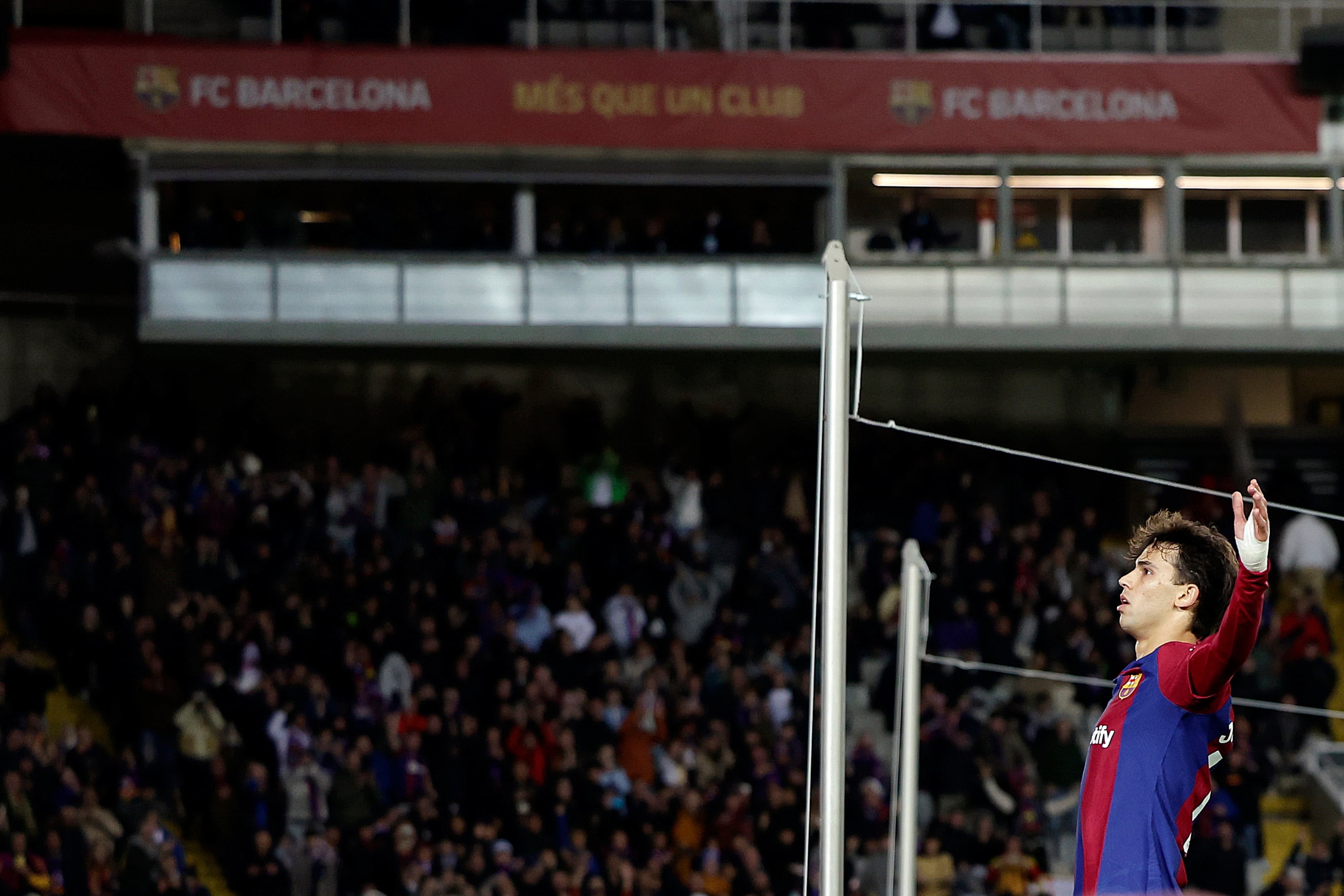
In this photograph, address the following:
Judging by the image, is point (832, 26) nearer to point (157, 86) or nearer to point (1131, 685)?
point (157, 86)

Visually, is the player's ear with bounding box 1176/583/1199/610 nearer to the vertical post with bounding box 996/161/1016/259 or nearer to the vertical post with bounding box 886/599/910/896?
the vertical post with bounding box 886/599/910/896

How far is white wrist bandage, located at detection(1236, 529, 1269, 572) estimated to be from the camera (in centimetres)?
582

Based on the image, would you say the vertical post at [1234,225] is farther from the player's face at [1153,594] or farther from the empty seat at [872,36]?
the player's face at [1153,594]

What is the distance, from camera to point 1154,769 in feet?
20.5

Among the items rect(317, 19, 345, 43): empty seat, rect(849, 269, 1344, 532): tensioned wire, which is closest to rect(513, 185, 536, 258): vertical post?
rect(317, 19, 345, 43): empty seat

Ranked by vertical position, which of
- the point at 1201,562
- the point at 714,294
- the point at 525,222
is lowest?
the point at 1201,562

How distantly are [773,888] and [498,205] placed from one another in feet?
34.7

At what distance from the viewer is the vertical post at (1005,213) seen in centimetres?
2620

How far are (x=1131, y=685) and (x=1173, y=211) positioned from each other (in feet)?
67.9

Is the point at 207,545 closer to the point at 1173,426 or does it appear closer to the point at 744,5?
the point at 744,5

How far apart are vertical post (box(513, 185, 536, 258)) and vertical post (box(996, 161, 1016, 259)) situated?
5.76 meters

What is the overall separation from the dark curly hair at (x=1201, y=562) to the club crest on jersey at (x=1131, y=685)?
218 millimetres

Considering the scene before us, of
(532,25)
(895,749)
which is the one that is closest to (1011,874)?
(895,749)

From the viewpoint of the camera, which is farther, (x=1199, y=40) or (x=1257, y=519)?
(x=1199, y=40)
